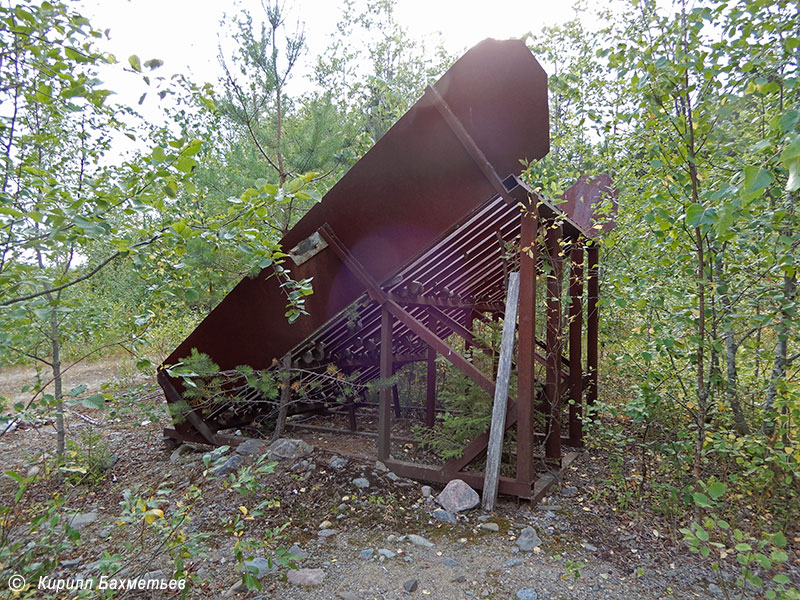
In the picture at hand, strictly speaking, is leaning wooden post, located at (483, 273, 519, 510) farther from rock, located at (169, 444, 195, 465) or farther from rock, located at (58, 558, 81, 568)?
rock, located at (169, 444, 195, 465)

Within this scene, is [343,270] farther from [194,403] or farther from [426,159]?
[194,403]

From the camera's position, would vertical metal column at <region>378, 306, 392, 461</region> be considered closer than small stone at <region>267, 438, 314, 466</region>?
Yes

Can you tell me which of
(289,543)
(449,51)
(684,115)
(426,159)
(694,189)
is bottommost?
(289,543)

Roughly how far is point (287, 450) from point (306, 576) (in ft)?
6.52

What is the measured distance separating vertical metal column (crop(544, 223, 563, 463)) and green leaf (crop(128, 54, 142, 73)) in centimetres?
331

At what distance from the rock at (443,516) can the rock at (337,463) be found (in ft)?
3.78

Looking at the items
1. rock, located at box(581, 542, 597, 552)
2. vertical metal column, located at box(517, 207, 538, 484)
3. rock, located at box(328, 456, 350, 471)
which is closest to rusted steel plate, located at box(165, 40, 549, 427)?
vertical metal column, located at box(517, 207, 538, 484)

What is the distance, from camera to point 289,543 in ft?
10.6

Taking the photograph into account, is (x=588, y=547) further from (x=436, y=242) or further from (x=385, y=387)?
(x=436, y=242)

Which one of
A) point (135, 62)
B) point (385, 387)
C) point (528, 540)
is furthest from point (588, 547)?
point (135, 62)

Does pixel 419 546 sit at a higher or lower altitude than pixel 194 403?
lower

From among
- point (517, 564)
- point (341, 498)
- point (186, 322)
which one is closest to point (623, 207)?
point (517, 564)

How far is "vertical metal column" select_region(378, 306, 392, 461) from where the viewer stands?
13.8ft

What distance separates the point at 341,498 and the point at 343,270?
1965 millimetres
